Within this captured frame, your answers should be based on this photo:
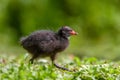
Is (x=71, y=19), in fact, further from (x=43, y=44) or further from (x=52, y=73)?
(x=52, y=73)

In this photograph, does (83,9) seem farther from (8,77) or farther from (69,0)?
(8,77)

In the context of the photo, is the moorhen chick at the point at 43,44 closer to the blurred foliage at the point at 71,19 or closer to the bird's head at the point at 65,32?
the bird's head at the point at 65,32

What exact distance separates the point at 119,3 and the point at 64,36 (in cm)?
981

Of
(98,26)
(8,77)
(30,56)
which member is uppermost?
(98,26)

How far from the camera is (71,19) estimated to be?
823 inches

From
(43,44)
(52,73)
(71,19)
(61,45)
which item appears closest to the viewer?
(52,73)

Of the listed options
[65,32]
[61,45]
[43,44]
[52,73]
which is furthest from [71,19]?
[52,73]

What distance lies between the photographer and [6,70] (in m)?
10.1

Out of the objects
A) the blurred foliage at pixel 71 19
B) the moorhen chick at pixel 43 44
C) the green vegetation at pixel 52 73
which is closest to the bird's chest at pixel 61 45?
the moorhen chick at pixel 43 44

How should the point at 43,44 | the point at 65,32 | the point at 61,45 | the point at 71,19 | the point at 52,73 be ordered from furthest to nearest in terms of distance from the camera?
the point at 71,19 < the point at 65,32 < the point at 61,45 < the point at 43,44 < the point at 52,73

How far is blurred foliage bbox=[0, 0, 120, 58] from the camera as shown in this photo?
796 inches

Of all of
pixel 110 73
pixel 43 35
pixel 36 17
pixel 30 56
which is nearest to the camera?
pixel 110 73

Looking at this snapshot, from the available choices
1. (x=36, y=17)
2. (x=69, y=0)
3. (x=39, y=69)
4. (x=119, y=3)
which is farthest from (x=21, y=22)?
(x=39, y=69)

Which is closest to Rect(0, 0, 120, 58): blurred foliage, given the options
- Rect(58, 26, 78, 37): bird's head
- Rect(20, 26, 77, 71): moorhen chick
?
Rect(58, 26, 78, 37): bird's head
